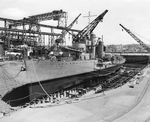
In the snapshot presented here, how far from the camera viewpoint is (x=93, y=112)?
1189 centimetres

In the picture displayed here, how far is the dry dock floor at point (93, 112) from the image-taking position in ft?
35.2

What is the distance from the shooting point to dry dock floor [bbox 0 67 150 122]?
10.7 meters

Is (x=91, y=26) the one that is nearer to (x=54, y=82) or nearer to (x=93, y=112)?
(x=54, y=82)

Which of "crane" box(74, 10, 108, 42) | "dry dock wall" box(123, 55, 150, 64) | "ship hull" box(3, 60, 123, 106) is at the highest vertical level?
"crane" box(74, 10, 108, 42)

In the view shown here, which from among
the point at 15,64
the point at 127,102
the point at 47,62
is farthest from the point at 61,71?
the point at 127,102

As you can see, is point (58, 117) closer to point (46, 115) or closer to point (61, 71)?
point (46, 115)

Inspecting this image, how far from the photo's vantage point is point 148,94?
1698 centimetres

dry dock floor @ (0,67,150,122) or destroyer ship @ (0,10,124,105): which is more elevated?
destroyer ship @ (0,10,124,105)

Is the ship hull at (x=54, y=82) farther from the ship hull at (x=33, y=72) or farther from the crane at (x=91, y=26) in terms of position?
the crane at (x=91, y=26)

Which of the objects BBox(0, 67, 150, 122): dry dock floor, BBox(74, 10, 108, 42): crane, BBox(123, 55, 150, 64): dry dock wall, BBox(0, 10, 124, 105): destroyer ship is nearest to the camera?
BBox(0, 67, 150, 122): dry dock floor

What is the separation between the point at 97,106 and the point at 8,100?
988 cm

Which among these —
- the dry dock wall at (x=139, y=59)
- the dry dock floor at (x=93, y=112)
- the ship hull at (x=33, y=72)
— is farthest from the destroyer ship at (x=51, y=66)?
the dry dock wall at (x=139, y=59)

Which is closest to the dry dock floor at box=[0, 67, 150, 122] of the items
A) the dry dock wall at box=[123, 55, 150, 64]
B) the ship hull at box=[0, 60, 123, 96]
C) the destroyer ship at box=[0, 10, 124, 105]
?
the ship hull at box=[0, 60, 123, 96]

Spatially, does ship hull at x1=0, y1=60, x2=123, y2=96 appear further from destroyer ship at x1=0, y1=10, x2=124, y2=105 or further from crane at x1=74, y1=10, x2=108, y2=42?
crane at x1=74, y1=10, x2=108, y2=42
